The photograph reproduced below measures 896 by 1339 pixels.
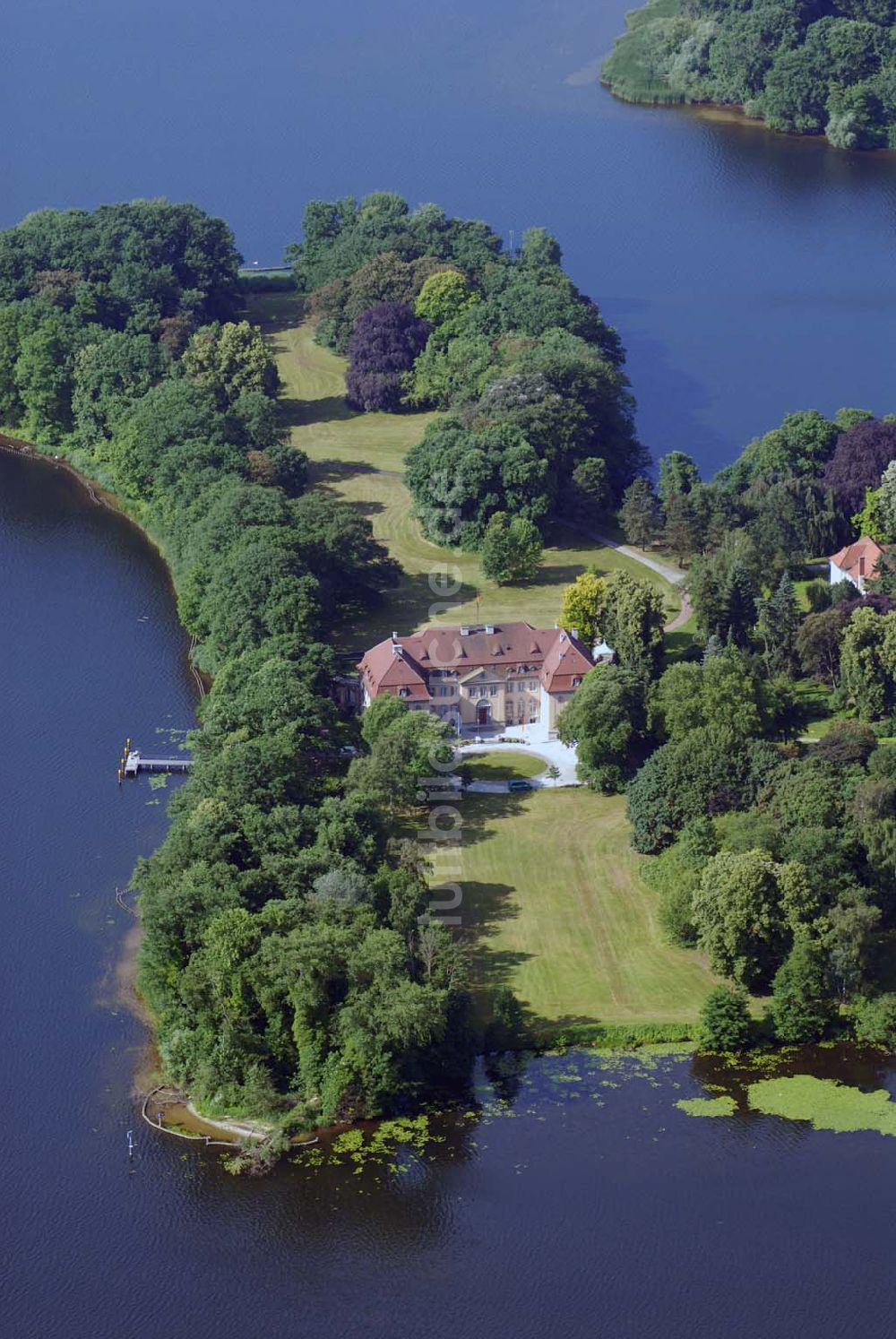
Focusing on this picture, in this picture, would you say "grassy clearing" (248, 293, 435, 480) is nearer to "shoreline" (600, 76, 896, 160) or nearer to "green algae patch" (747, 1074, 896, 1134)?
"shoreline" (600, 76, 896, 160)

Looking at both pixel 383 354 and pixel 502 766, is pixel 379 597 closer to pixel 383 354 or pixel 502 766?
pixel 502 766

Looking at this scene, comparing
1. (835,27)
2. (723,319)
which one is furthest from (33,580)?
(835,27)

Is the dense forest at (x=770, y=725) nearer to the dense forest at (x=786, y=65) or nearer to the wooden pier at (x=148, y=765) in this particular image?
the wooden pier at (x=148, y=765)

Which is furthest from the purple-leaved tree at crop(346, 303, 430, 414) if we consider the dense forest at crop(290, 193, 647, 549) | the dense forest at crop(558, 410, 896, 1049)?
the dense forest at crop(558, 410, 896, 1049)

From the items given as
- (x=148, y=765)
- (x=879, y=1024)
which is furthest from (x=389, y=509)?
(x=879, y=1024)

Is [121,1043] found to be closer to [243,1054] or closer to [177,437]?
[243,1054]

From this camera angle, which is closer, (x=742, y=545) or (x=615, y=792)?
(x=615, y=792)

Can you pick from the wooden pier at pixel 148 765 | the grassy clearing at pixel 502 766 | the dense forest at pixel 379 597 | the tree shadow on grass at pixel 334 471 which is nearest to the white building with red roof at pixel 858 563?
the dense forest at pixel 379 597

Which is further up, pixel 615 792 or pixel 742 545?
pixel 742 545
